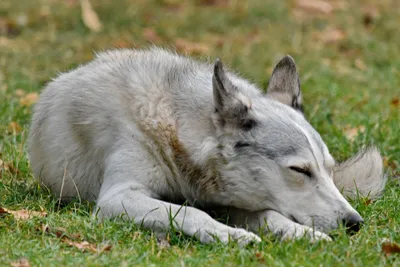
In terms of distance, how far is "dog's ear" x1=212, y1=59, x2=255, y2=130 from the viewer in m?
5.32

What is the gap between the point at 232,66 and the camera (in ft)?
34.7

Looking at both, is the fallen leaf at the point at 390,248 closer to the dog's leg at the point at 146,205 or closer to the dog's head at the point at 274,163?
the dog's head at the point at 274,163

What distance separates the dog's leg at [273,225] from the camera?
489 centimetres

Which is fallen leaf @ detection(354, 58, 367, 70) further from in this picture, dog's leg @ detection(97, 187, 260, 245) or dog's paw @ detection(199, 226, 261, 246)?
dog's paw @ detection(199, 226, 261, 246)

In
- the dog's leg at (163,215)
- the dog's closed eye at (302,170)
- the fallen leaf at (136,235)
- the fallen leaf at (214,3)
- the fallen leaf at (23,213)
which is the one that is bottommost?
the fallen leaf at (23,213)

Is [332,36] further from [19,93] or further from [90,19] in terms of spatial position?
[19,93]

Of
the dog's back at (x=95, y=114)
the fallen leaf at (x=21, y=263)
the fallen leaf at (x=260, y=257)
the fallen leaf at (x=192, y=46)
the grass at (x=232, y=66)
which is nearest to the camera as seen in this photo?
the fallen leaf at (x=21, y=263)

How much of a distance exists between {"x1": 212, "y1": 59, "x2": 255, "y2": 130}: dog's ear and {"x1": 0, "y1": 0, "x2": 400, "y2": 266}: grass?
0.82 meters

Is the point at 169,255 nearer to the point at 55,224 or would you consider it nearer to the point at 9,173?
the point at 55,224

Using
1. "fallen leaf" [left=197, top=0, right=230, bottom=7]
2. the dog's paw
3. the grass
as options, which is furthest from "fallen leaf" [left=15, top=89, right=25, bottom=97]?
"fallen leaf" [left=197, top=0, right=230, bottom=7]

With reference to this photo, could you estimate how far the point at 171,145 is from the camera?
5.55 meters

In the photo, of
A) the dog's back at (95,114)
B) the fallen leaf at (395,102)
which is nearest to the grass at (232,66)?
the fallen leaf at (395,102)

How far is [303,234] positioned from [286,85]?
1.42 meters

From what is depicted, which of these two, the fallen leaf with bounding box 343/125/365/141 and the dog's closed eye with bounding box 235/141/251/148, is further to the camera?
the fallen leaf with bounding box 343/125/365/141
